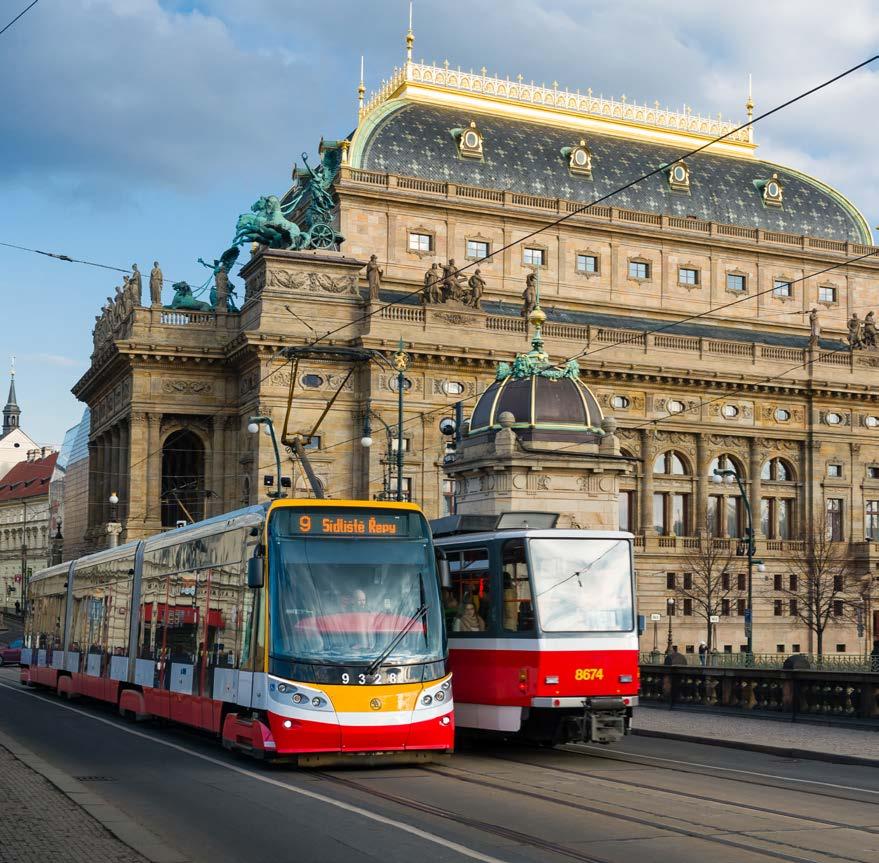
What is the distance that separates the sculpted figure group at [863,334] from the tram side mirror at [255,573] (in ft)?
204

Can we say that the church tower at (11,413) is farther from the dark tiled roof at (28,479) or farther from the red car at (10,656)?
the red car at (10,656)

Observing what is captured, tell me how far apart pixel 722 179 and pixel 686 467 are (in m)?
21.0

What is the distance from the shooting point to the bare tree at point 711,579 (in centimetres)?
6850

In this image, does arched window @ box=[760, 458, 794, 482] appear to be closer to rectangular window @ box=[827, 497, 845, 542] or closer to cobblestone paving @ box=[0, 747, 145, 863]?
rectangular window @ box=[827, 497, 845, 542]

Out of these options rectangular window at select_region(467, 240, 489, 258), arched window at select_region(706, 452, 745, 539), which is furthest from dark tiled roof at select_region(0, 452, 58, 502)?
arched window at select_region(706, 452, 745, 539)

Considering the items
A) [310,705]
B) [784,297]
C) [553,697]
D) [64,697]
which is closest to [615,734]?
[553,697]

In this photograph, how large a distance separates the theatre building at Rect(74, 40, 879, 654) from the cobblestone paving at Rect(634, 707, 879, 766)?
30553mm

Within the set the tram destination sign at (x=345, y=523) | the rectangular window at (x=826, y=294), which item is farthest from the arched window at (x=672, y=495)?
the tram destination sign at (x=345, y=523)

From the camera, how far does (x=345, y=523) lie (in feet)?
62.8

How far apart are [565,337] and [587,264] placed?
36.0 ft

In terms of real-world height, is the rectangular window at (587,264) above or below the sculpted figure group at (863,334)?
above

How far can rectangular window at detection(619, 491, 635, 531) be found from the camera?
7112cm

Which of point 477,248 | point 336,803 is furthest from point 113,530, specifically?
point 336,803

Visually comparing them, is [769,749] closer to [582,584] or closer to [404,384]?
[582,584]
